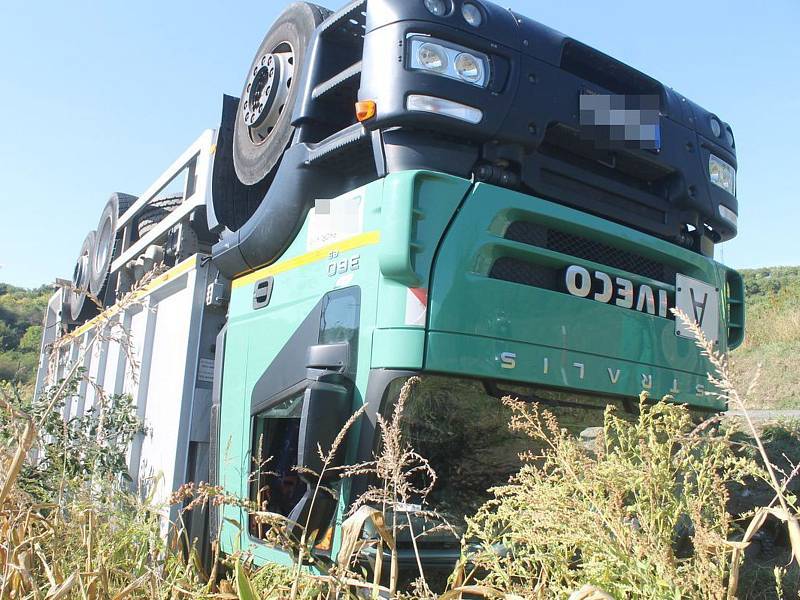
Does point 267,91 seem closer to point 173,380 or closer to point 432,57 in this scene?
point 432,57

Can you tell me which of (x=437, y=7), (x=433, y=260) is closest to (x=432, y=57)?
(x=437, y=7)

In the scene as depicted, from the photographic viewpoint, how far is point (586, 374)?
8.79 ft

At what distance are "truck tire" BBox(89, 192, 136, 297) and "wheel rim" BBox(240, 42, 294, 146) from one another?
2718 millimetres

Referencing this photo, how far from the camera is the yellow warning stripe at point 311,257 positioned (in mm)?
2531

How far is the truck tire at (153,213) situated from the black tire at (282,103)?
1.94 meters

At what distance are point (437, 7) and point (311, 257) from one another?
100cm

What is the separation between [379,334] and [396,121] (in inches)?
29.1

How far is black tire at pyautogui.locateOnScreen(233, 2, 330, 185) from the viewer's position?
3186 mm

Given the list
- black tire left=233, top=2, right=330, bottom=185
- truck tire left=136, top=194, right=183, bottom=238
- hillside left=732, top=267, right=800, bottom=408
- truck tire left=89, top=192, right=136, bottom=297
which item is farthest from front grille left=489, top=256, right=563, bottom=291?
truck tire left=89, top=192, right=136, bottom=297

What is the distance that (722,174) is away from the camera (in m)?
3.51

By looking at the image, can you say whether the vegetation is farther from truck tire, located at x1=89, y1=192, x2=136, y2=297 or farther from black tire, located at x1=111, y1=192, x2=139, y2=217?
black tire, located at x1=111, y1=192, x2=139, y2=217

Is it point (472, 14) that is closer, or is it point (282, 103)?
point (472, 14)

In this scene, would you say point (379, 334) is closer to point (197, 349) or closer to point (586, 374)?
point (586, 374)

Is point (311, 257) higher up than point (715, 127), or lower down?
lower down
